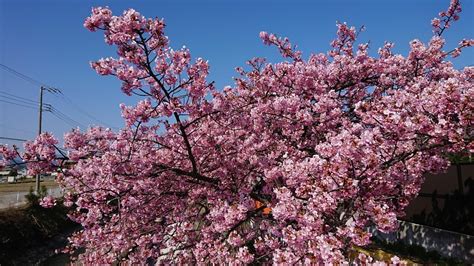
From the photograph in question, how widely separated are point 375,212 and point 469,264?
494cm

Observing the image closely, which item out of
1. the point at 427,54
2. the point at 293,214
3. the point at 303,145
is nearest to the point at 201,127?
the point at 303,145

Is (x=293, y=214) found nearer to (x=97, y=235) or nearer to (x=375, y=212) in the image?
(x=375, y=212)

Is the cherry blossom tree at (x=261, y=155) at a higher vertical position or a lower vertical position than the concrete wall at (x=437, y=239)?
higher

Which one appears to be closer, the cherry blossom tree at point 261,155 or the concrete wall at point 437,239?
the cherry blossom tree at point 261,155

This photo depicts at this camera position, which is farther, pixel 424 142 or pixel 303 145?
pixel 303 145

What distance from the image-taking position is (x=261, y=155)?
7547mm

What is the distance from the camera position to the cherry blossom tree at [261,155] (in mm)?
4086

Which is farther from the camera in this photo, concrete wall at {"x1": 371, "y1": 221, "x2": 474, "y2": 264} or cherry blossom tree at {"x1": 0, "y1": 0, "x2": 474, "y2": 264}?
concrete wall at {"x1": 371, "y1": 221, "x2": 474, "y2": 264}

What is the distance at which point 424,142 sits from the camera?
430cm

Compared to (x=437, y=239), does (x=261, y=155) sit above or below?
above

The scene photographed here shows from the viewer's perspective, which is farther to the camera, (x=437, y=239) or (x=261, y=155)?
(x=437, y=239)

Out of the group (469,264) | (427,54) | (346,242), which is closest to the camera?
(346,242)

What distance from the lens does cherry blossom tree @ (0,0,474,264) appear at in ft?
13.4

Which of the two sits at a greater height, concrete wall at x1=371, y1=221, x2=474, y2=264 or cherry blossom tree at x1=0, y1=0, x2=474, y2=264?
cherry blossom tree at x1=0, y1=0, x2=474, y2=264
